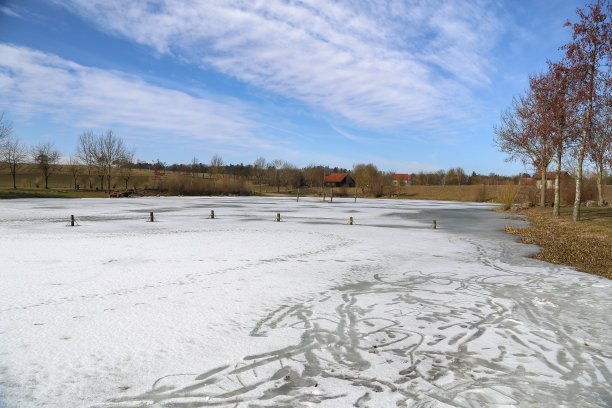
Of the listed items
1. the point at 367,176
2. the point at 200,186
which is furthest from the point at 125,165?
the point at 367,176

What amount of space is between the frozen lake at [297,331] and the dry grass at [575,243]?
124 cm

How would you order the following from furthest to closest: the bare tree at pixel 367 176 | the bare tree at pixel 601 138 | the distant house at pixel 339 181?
the distant house at pixel 339 181
the bare tree at pixel 367 176
the bare tree at pixel 601 138

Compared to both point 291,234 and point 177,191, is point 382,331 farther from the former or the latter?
point 177,191

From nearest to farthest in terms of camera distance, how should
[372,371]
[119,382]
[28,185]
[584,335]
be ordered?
[119,382] < [372,371] < [584,335] < [28,185]

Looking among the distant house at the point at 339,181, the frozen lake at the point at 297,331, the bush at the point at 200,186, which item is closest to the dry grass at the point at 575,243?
the frozen lake at the point at 297,331

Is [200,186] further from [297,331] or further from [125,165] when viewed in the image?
[297,331]

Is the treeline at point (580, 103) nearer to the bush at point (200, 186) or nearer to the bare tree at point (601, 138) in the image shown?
the bare tree at point (601, 138)

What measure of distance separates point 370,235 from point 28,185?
7186cm

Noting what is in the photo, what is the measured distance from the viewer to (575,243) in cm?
1409

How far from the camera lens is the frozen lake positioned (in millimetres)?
3967

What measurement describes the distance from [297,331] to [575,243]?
13663 mm

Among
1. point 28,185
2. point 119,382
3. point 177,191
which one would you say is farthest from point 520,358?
point 28,185

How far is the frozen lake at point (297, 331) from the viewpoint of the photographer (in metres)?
3.97

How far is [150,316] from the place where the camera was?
6.06m
